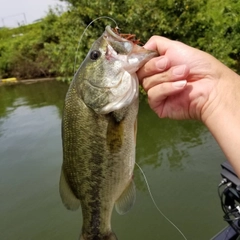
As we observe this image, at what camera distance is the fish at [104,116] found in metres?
1.65

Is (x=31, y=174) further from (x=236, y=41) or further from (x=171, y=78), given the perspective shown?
(x=236, y=41)

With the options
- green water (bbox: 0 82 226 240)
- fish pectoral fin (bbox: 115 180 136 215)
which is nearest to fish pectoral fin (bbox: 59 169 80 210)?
fish pectoral fin (bbox: 115 180 136 215)

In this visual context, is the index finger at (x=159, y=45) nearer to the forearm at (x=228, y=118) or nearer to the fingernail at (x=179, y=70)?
the fingernail at (x=179, y=70)

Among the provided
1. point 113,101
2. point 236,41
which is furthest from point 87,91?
point 236,41

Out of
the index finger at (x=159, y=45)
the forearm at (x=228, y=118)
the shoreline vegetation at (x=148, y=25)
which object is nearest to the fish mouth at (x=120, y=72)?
the index finger at (x=159, y=45)

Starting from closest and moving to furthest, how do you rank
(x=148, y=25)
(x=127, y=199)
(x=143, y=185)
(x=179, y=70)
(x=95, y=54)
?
(x=179, y=70) < (x=95, y=54) < (x=127, y=199) < (x=143, y=185) < (x=148, y=25)

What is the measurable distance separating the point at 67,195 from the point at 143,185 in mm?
4759

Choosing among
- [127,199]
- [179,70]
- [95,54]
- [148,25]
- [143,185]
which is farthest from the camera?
[148,25]

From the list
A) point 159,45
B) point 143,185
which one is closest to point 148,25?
point 143,185

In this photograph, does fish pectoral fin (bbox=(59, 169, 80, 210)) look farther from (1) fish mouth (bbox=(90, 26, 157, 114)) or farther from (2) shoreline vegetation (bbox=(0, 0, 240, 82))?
(2) shoreline vegetation (bbox=(0, 0, 240, 82))

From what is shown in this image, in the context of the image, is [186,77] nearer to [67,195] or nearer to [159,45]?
[159,45]

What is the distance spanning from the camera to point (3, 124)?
1269 cm

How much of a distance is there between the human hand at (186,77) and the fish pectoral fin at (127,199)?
0.49 m

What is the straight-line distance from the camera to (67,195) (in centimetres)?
188
